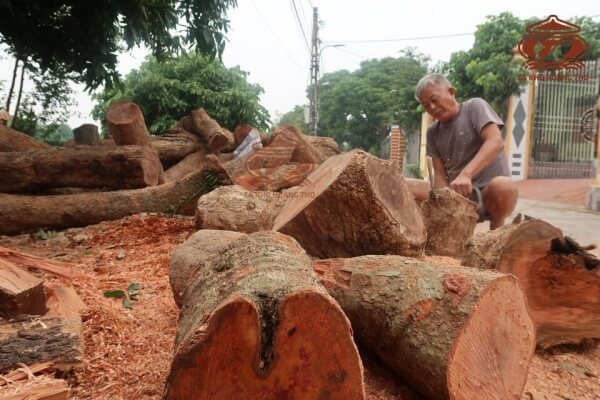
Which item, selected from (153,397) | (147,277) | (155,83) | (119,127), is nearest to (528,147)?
(155,83)

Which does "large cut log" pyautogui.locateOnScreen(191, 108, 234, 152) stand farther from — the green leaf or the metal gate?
the metal gate

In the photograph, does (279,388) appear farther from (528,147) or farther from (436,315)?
(528,147)

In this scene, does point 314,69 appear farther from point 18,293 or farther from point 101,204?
point 18,293

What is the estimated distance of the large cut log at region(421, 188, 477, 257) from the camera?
287cm

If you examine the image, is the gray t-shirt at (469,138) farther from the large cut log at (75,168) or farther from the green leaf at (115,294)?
the large cut log at (75,168)

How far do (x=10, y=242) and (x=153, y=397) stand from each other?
2.86 metres

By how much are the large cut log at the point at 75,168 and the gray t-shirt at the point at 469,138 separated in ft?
9.03

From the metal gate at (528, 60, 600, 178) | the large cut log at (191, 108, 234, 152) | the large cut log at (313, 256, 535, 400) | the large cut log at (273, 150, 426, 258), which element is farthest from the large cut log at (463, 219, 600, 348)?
the metal gate at (528, 60, 600, 178)

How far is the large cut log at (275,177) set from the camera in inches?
137

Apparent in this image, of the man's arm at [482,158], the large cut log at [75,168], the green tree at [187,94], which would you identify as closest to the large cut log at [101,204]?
the large cut log at [75,168]

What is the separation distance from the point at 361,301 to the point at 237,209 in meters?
A: 1.76

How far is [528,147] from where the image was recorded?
35.9 ft

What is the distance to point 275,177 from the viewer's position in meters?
3.55

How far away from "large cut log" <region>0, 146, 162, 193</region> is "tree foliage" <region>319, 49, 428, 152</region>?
8.32m
